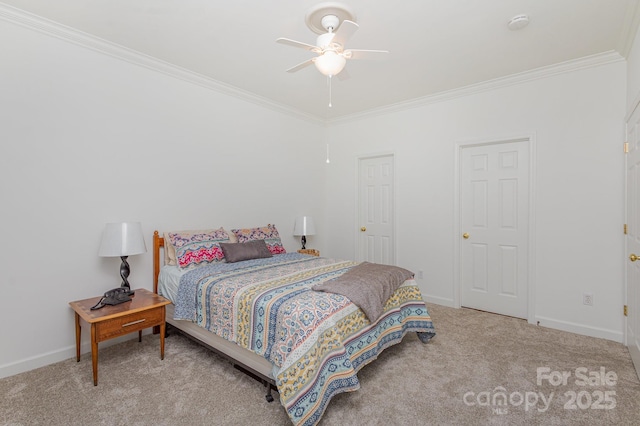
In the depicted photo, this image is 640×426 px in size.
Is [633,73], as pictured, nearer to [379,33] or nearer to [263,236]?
[379,33]

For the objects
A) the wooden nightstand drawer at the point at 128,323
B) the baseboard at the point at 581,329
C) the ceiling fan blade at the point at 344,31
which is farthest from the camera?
the baseboard at the point at 581,329

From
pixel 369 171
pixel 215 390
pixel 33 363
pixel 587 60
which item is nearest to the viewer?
pixel 215 390

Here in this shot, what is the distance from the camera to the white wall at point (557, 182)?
2.92 meters

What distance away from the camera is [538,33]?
8.38ft

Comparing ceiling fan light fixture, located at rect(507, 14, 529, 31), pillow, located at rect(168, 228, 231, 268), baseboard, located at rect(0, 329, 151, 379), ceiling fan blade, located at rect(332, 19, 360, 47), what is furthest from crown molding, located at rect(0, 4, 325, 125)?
ceiling fan light fixture, located at rect(507, 14, 529, 31)

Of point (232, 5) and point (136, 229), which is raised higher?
point (232, 5)

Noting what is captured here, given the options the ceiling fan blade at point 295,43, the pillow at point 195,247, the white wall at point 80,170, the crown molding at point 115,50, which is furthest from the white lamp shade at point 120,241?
the ceiling fan blade at point 295,43

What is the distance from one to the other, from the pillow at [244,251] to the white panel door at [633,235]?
123 inches

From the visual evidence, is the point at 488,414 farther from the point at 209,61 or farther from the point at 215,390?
the point at 209,61

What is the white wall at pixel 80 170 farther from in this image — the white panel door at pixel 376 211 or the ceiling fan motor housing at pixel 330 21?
the white panel door at pixel 376 211

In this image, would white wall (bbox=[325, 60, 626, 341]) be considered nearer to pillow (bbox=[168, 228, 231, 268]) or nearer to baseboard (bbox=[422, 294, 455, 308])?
baseboard (bbox=[422, 294, 455, 308])

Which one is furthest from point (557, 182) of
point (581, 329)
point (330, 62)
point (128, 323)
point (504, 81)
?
point (128, 323)

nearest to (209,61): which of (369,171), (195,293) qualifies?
(195,293)

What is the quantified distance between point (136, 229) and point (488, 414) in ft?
9.48
